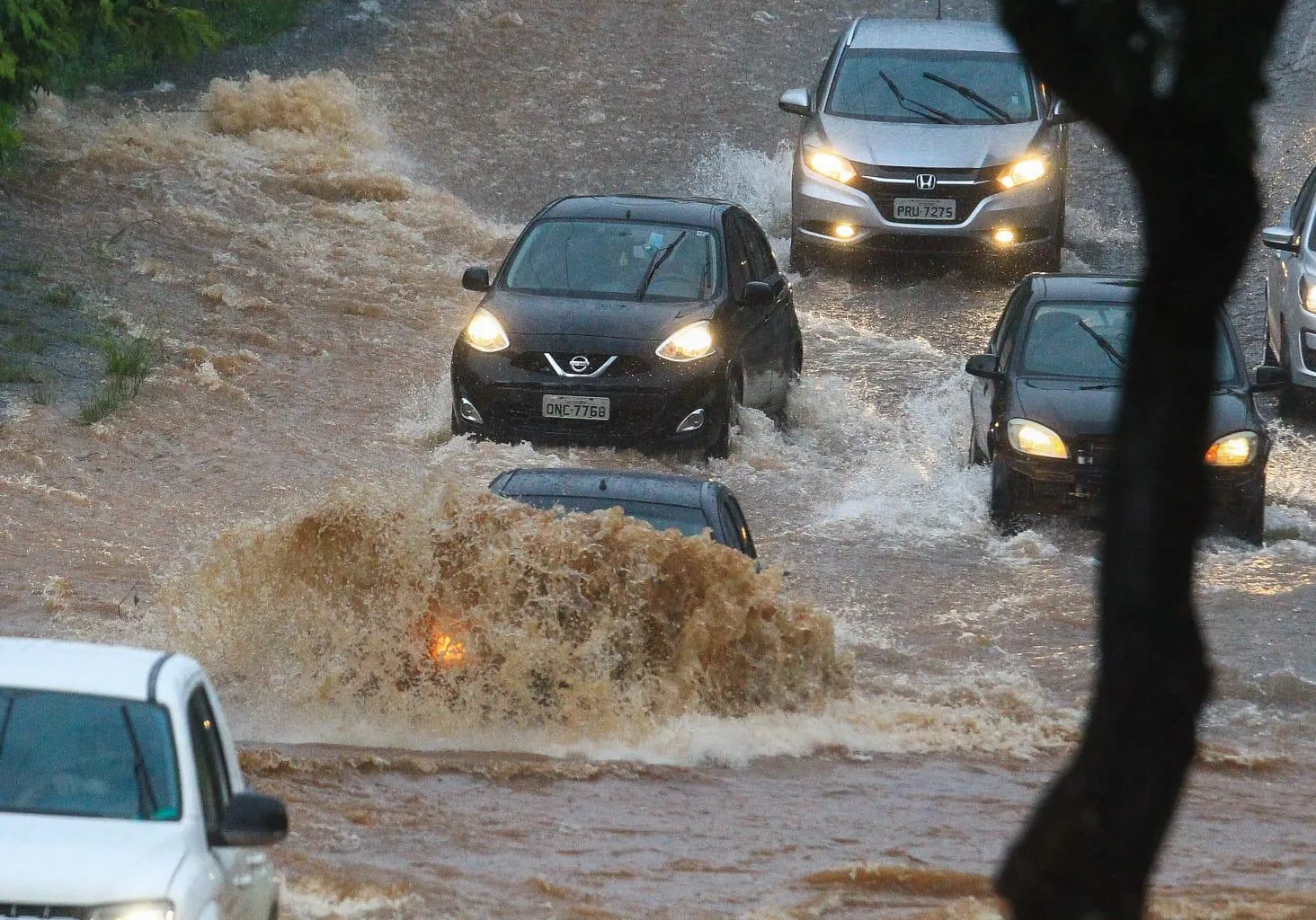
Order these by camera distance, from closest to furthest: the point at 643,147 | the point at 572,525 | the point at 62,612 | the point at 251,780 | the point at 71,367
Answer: the point at 251,780 → the point at 572,525 → the point at 62,612 → the point at 71,367 → the point at 643,147

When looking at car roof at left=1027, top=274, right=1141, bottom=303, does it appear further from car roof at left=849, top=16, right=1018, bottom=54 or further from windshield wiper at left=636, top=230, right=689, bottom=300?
car roof at left=849, top=16, right=1018, bottom=54

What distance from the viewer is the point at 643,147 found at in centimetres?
2591

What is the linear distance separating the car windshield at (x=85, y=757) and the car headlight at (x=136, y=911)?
1.26ft

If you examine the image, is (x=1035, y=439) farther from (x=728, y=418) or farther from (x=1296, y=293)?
(x=1296, y=293)

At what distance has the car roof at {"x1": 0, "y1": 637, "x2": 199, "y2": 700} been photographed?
5.75 metres

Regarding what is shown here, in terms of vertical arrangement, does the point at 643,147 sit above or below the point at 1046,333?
below

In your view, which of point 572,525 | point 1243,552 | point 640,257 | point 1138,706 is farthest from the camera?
point 640,257

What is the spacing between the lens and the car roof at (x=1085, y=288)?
1427 centimetres

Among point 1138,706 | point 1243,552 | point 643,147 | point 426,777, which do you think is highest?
point 1138,706

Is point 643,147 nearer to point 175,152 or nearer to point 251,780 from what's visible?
point 175,152

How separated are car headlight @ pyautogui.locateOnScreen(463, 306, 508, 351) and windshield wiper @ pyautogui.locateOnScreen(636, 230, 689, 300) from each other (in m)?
0.98

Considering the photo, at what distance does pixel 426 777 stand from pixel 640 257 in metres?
6.39

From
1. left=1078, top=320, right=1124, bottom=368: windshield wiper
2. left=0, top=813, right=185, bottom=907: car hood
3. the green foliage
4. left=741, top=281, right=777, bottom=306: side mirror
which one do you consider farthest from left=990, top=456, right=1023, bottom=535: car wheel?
left=0, top=813, right=185, bottom=907: car hood

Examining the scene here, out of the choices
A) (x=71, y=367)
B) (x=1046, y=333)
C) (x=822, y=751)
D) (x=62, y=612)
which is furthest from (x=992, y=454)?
(x=71, y=367)
